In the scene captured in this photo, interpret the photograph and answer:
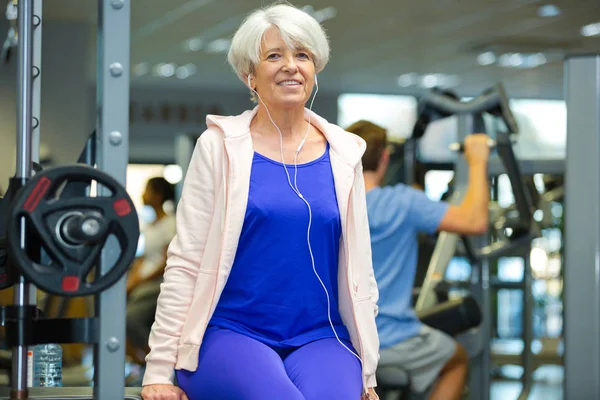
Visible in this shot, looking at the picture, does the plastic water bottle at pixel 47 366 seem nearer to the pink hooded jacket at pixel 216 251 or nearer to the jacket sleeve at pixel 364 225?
the pink hooded jacket at pixel 216 251

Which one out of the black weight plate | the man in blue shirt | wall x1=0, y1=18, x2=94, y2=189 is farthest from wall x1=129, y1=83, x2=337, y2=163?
the black weight plate

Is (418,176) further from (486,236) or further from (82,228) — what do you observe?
(82,228)

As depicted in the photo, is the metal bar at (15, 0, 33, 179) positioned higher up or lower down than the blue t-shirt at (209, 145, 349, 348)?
higher up

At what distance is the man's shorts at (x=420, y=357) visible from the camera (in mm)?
3172

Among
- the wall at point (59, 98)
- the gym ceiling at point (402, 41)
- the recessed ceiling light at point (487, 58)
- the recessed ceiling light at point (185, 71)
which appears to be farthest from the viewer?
the recessed ceiling light at point (487, 58)

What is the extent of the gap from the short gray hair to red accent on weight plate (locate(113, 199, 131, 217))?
21.1 inches

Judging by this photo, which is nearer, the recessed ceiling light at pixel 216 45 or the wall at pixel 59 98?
the wall at pixel 59 98

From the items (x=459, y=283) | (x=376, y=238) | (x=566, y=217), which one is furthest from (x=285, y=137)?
(x=459, y=283)

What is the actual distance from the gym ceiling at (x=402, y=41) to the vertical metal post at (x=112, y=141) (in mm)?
4222

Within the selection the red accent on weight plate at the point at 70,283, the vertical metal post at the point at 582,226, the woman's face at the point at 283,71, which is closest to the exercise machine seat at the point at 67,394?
the red accent on weight plate at the point at 70,283

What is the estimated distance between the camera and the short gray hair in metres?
1.79

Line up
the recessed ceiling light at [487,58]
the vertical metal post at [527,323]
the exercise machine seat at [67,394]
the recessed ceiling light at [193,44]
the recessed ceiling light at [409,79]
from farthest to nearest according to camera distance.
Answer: the recessed ceiling light at [487,58], the recessed ceiling light at [409,79], the recessed ceiling light at [193,44], the vertical metal post at [527,323], the exercise machine seat at [67,394]

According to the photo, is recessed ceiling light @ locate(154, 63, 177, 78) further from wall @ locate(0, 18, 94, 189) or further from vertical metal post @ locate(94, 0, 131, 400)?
vertical metal post @ locate(94, 0, 131, 400)

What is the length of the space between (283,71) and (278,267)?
0.38m
